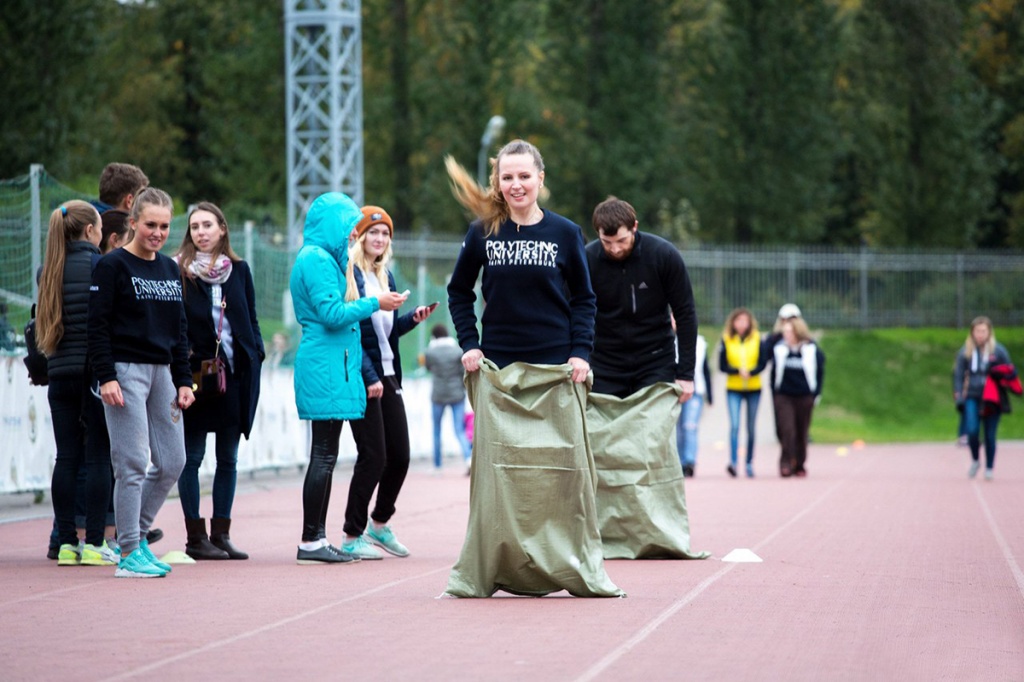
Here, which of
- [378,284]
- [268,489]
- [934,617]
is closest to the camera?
[934,617]

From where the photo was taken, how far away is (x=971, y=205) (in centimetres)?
4728

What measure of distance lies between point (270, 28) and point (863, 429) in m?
24.0

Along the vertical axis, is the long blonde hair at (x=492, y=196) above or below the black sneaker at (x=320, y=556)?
above

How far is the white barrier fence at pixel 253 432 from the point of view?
1270 centimetres

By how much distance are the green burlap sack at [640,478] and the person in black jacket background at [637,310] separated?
118 millimetres

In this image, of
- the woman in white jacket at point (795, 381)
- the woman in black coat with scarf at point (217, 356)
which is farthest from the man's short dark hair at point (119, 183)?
the woman in white jacket at point (795, 381)

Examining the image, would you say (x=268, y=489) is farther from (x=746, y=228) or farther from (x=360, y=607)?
(x=746, y=228)

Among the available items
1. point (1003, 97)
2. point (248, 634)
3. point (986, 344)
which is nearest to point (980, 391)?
point (986, 344)

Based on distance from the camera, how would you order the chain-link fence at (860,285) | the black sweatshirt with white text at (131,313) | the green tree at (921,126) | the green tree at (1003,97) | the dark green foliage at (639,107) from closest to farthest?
1. the black sweatshirt with white text at (131,313)
2. the chain-link fence at (860,285)
3. the green tree at (921,126)
4. the dark green foliage at (639,107)
5. the green tree at (1003,97)

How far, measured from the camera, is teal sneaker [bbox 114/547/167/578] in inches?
334

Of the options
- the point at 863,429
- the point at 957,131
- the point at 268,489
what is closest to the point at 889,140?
the point at 957,131

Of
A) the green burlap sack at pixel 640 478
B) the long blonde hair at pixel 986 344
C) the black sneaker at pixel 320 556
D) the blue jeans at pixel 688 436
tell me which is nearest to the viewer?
the black sneaker at pixel 320 556

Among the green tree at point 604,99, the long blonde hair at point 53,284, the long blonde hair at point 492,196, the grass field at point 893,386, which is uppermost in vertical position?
the green tree at point 604,99

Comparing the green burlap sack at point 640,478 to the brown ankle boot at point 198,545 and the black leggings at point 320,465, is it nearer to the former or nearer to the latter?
the black leggings at point 320,465
